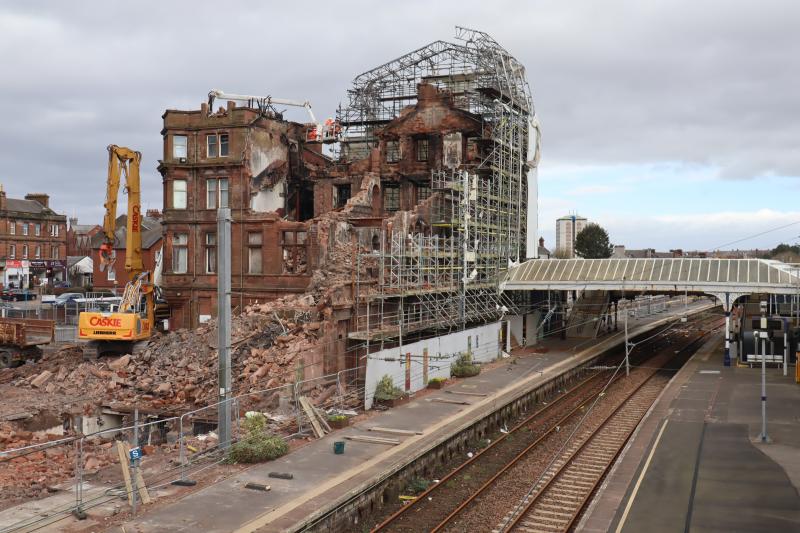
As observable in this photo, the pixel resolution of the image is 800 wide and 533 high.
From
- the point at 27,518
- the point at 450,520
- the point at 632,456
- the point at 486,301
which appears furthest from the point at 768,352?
the point at 27,518

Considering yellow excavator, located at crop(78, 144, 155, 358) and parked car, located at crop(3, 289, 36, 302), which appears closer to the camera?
yellow excavator, located at crop(78, 144, 155, 358)

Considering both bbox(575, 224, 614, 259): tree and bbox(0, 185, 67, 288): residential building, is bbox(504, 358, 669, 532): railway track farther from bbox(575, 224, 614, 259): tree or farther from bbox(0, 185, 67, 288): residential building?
bbox(575, 224, 614, 259): tree

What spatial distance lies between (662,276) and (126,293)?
102 feet

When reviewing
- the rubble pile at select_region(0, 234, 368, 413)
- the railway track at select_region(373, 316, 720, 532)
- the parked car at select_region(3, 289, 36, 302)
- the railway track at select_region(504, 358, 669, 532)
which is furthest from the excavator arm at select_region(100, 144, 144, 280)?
the parked car at select_region(3, 289, 36, 302)

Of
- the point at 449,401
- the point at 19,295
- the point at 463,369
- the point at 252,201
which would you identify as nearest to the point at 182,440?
the point at 449,401

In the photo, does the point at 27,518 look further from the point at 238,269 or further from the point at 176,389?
the point at 238,269

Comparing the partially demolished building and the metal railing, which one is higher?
the partially demolished building

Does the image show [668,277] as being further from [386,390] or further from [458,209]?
[386,390]

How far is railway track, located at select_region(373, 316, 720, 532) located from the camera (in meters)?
16.9

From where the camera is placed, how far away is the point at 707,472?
17.7 metres

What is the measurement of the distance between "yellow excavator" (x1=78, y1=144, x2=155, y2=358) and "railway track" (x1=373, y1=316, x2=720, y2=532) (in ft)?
67.9

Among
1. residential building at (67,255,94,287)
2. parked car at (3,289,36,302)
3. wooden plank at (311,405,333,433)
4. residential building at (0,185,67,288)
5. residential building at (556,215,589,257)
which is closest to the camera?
wooden plank at (311,405,333,433)

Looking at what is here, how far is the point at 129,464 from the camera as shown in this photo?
16.1 m

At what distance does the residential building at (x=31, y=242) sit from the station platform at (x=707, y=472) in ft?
226
